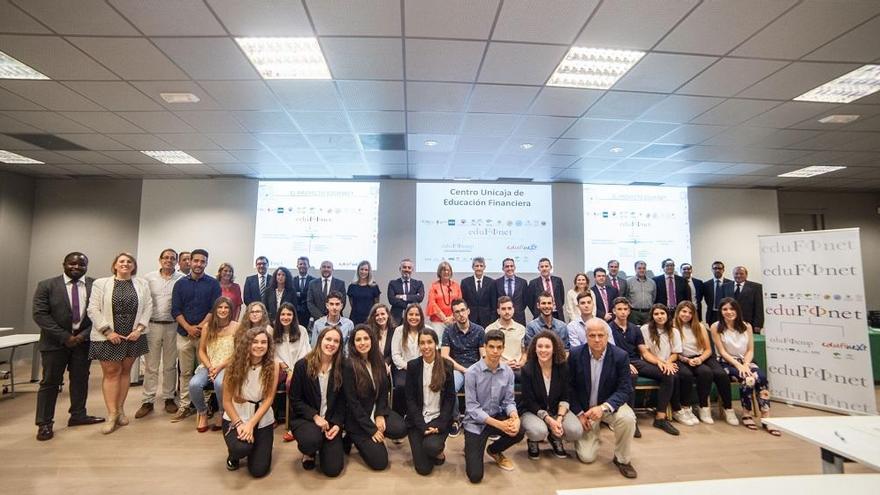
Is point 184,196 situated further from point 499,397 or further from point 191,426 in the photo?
point 499,397

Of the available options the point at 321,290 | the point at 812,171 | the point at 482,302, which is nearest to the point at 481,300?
the point at 482,302

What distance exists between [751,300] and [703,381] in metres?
2.50

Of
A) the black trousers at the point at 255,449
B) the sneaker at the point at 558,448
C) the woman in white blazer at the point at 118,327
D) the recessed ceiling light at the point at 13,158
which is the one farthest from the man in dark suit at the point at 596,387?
the recessed ceiling light at the point at 13,158

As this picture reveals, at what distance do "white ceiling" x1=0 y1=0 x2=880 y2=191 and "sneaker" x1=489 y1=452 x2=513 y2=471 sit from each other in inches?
121

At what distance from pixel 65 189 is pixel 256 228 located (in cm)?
367

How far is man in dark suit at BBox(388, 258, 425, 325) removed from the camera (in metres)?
4.65

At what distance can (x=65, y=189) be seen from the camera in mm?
6574

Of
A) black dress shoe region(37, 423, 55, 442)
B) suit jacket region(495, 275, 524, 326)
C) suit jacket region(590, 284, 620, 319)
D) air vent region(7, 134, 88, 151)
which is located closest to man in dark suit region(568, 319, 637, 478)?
suit jacket region(495, 275, 524, 326)

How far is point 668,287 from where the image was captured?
556cm

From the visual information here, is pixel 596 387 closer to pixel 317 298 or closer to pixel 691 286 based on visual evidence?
pixel 317 298

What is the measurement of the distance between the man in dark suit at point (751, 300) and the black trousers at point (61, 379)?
25.6ft

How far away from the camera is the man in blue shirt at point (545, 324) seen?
142 inches

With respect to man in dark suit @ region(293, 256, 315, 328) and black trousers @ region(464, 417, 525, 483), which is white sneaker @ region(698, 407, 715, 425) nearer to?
black trousers @ region(464, 417, 525, 483)

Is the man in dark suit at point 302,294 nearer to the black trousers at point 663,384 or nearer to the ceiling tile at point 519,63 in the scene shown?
the ceiling tile at point 519,63
